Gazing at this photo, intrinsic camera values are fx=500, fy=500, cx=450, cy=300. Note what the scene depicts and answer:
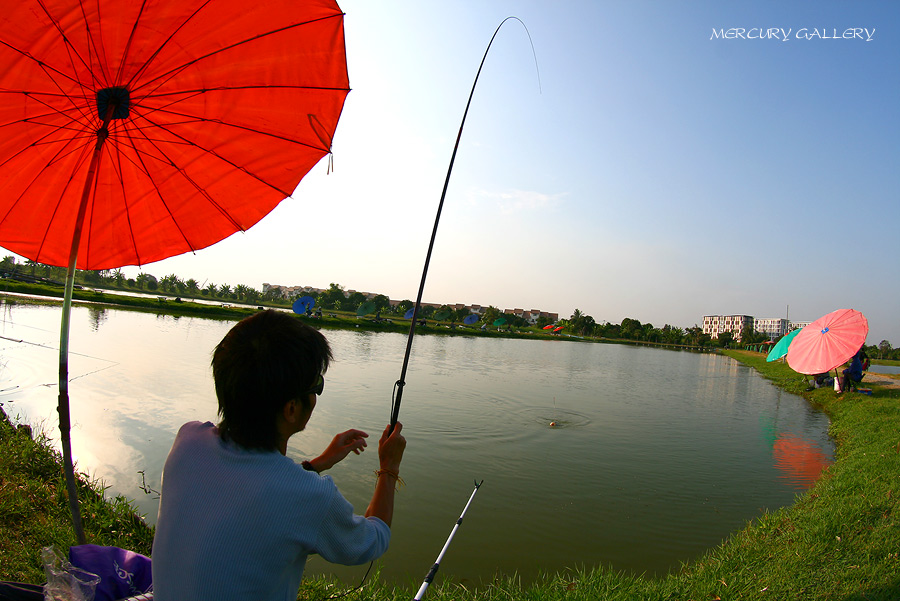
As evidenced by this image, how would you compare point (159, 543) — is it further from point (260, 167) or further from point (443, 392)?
point (443, 392)

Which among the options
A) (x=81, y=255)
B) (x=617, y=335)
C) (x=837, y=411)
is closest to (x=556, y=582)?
(x=81, y=255)

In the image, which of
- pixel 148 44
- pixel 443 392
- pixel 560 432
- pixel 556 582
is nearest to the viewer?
pixel 148 44

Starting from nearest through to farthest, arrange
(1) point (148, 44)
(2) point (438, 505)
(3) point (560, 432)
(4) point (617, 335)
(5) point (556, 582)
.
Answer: (1) point (148, 44), (5) point (556, 582), (2) point (438, 505), (3) point (560, 432), (4) point (617, 335)

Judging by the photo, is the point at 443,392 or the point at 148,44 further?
the point at 443,392

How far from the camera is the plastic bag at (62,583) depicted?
2100 millimetres

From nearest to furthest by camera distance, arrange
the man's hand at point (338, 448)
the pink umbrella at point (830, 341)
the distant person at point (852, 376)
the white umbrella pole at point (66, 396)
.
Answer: the man's hand at point (338, 448)
the white umbrella pole at point (66, 396)
the pink umbrella at point (830, 341)
the distant person at point (852, 376)

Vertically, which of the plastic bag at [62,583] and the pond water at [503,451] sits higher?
the plastic bag at [62,583]

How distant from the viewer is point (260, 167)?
9.09 ft

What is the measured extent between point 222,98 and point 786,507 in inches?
303

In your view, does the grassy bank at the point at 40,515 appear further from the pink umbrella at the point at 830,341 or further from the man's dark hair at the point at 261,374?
the pink umbrella at the point at 830,341

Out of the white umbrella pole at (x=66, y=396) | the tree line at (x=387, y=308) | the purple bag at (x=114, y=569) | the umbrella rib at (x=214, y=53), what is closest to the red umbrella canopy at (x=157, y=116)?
the umbrella rib at (x=214, y=53)

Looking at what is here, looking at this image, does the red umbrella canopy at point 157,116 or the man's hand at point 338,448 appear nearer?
the man's hand at point 338,448

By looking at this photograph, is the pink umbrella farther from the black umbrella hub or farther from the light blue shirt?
the black umbrella hub

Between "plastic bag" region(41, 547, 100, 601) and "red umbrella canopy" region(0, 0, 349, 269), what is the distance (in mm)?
1611
